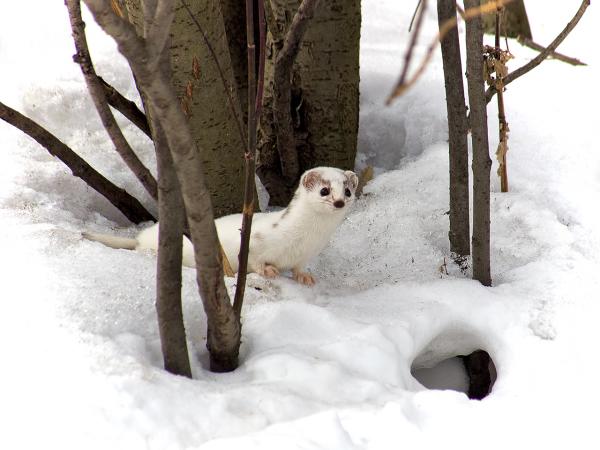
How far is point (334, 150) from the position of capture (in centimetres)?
316

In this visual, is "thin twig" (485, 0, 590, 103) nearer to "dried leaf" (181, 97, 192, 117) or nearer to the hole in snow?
the hole in snow

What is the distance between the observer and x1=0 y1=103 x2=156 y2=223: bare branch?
8.41 ft

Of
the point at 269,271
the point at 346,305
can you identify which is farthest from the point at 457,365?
the point at 269,271

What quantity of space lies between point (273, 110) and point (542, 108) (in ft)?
4.02

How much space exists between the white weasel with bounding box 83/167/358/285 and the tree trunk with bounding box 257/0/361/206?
1.57ft

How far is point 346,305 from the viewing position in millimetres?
2264

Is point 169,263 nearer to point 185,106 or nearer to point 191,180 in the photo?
point 191,180

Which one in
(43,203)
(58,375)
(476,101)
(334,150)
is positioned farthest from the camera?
(334,150)

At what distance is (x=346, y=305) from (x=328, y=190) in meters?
0.51

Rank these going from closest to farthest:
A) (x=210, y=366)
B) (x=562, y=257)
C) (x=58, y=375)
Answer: (x=58, y=375)
(x=210, y=366)
(x=562, y=257)

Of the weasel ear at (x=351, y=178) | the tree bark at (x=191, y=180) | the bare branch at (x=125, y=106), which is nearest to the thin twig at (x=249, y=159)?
the tree bark at (x=191, y=180)

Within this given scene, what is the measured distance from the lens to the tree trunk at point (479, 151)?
2.13 m

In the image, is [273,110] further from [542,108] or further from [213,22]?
[542,108]

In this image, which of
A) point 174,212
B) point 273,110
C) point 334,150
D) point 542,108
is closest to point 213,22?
point 273,110
